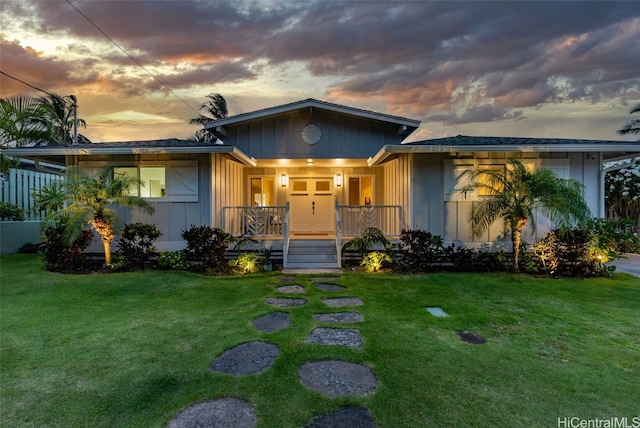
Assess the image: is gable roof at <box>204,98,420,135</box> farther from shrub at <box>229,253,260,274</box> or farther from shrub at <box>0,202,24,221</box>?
shrub at <box>0,202,24,221</box>

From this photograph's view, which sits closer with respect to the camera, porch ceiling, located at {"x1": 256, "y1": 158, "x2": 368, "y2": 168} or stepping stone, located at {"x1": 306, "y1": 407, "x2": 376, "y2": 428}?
stepping stone, located at {"x1": 306, "y1": 407, "x2": 376, "y2": 428}

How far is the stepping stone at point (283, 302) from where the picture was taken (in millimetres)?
4855

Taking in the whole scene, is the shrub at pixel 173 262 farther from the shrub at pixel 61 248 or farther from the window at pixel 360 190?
the window at pixel 360 190

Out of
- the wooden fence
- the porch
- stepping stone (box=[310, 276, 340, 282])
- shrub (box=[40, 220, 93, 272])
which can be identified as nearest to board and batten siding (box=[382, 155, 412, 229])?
the porch

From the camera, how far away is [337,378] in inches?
104

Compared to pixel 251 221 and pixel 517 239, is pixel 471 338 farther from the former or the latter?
pixel 251 221

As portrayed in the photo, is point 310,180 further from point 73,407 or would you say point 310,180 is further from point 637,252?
point 637,252

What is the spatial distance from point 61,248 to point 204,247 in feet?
10.8

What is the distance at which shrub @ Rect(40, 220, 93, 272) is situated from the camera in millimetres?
7156

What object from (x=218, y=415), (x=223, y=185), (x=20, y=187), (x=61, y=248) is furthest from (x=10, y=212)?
(x=218, y=415)

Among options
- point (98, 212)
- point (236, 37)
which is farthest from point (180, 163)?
point (236, 37)

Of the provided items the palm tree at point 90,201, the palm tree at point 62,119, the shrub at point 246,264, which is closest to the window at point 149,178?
the palm tree at point 90,201

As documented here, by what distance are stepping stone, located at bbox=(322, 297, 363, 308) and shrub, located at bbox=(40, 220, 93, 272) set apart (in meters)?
6.07

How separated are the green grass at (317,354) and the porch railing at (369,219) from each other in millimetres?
2924
